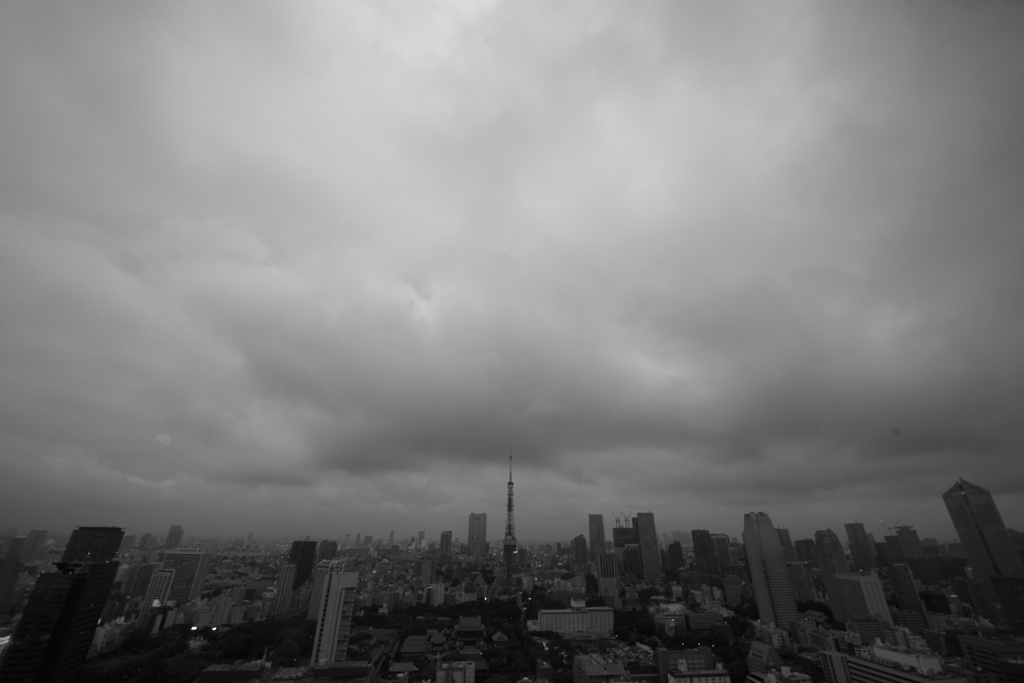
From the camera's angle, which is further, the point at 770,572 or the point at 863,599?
the point at 770,572

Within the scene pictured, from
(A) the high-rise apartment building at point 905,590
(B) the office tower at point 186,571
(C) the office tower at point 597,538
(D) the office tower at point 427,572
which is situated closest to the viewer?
(B) the office tower at point 186,571

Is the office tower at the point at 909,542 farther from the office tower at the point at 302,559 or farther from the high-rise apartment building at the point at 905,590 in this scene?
the office tower at the point at 302,559

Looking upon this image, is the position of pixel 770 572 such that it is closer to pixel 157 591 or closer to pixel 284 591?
pixel 284 591

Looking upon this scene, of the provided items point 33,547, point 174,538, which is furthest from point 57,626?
point 174,538

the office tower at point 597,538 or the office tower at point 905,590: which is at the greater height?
the office tower at point 597,538

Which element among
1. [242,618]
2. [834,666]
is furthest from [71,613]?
[834,666]

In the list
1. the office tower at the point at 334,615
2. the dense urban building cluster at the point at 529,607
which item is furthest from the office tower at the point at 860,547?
the office tower at the point at 334,615
